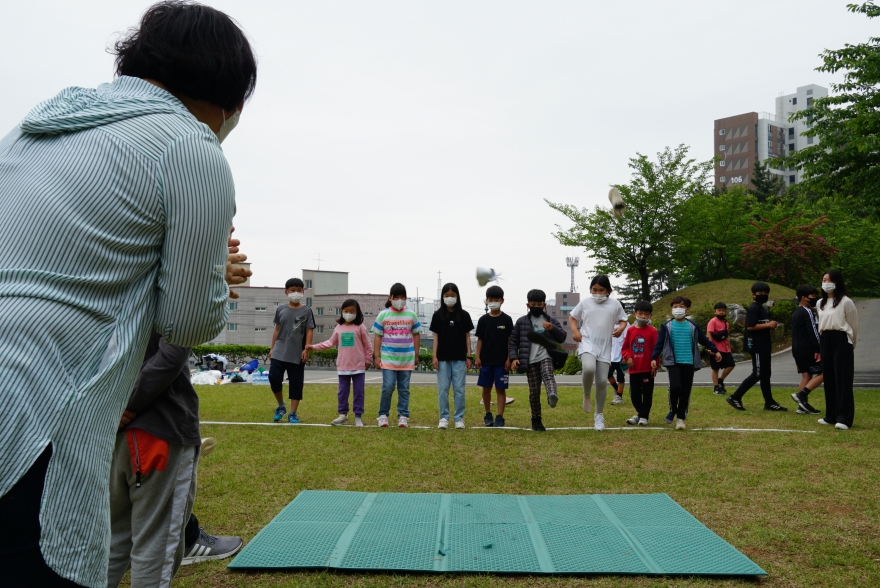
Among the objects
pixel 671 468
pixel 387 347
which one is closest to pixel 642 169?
pixel 387 347

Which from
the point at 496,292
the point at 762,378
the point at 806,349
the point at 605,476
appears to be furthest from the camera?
the point at 762,378

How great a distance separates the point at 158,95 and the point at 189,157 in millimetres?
244

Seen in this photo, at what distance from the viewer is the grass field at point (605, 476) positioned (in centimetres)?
387

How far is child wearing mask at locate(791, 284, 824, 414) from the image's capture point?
11.0 m

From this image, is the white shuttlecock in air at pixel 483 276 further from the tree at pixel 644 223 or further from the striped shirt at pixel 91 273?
the tree at pixel 644 223

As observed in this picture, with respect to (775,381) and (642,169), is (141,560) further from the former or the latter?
(642,169)

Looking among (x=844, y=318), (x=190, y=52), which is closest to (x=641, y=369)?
(x=844, y=318)

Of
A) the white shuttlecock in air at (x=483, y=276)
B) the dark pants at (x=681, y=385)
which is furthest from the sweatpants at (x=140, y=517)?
the dark pants at (x=681, y=385)

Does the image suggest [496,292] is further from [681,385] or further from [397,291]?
[681,385]

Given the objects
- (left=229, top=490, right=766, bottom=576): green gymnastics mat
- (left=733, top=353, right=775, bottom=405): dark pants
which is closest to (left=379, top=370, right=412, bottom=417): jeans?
(left=229, top=490, right=766, bottom=576): green gymnastics mat

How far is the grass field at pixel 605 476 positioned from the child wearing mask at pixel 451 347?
0.46 m

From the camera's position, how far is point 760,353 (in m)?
11.7

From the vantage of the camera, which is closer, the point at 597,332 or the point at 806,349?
the point at 597,332

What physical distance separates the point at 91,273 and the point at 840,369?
32.4ft
